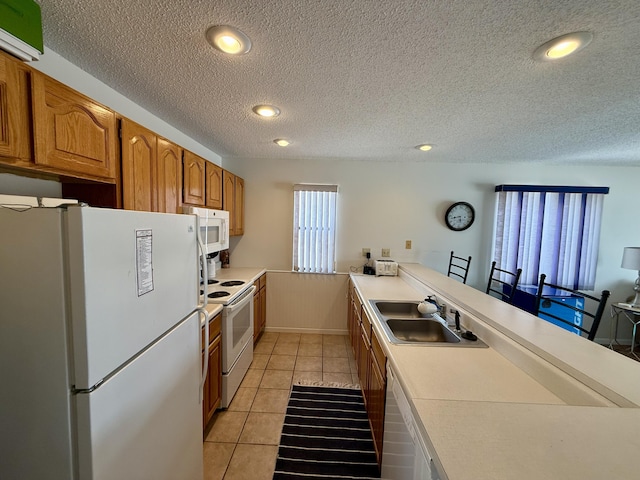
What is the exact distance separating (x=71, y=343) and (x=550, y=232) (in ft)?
14.7

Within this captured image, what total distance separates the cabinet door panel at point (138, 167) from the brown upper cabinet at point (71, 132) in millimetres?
63

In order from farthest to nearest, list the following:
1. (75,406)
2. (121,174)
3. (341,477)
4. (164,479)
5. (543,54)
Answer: (341,477)
(121,174)
(543,54)
(164,479)
(75,406)

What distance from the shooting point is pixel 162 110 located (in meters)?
1.93

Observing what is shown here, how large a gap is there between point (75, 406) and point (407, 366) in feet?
3.83

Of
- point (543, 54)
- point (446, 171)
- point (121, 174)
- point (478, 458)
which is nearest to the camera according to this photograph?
point (478, 458)

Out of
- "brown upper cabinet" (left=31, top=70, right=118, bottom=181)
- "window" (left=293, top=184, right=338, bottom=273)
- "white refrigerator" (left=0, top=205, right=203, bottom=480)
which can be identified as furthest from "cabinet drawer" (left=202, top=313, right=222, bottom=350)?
"window" (left=293, top=184, right=338, bottom=273)

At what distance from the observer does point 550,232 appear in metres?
3.20

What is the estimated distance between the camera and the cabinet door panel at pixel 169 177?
1657mm

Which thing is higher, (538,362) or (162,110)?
(162,110)

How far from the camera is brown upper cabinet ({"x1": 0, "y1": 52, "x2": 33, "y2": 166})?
2.85ft

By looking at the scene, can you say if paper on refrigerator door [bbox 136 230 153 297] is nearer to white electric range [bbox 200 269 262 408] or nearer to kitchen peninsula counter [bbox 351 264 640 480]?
white electric range [bbox 200 269 262 408]

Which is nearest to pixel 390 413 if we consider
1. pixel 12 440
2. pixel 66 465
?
pixel 66 465

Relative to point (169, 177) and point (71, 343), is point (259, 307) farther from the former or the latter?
point (71, 343)

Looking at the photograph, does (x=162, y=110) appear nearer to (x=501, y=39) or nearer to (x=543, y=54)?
(x=501, y=39)
